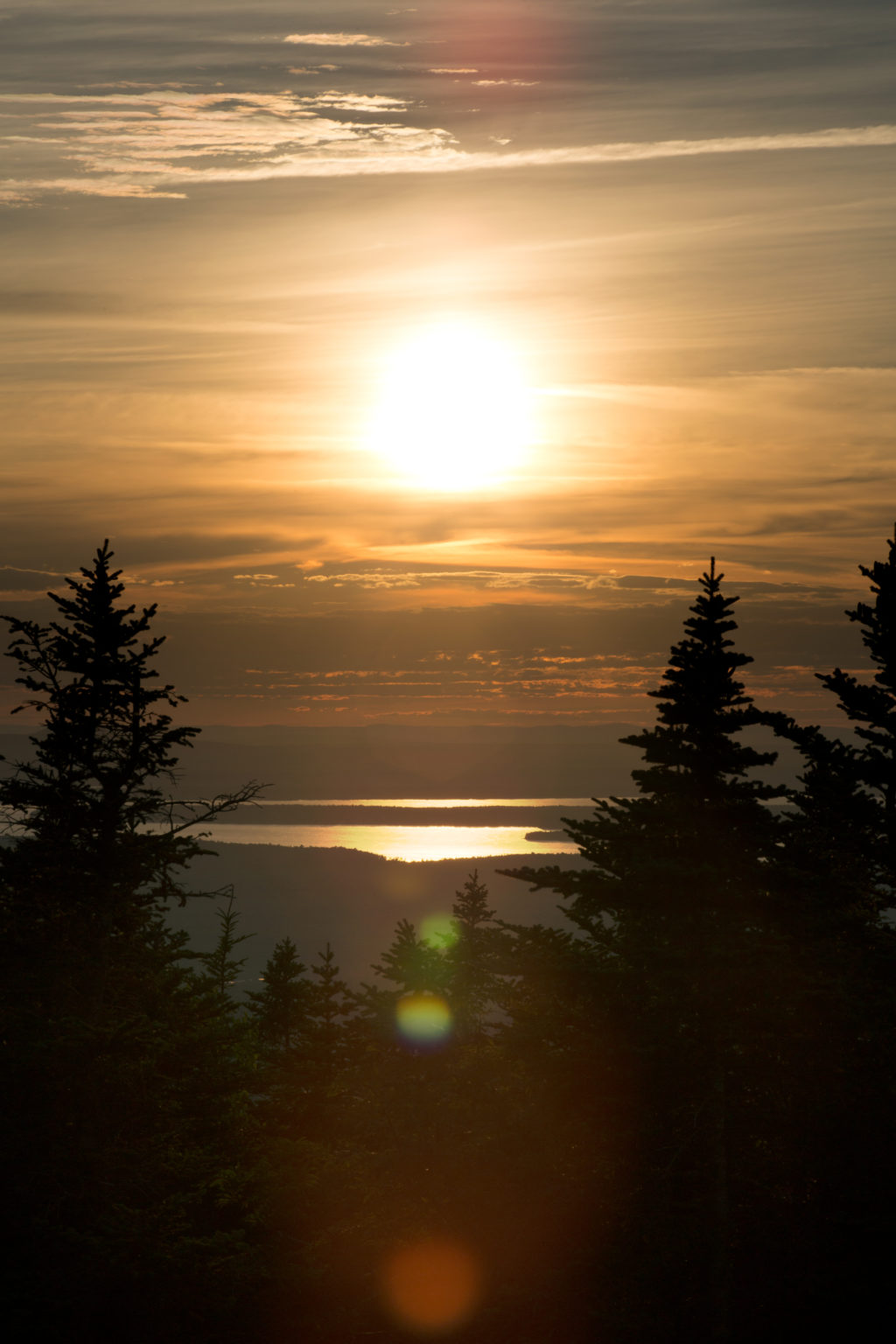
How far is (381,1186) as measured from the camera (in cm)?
3903

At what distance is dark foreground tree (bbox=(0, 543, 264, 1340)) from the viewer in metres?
23.7

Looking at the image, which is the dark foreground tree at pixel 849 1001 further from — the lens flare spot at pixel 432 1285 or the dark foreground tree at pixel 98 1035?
the dark foreground tree at pixel 98 1035

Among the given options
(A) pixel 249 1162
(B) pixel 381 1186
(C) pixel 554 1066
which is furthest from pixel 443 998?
(C) pixel 554 1066

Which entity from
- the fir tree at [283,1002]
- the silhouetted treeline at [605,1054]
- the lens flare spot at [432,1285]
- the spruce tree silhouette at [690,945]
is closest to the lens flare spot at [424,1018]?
the fir tree at [283,1002]

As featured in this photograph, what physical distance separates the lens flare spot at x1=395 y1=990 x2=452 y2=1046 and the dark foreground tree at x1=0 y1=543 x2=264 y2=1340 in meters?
36.7

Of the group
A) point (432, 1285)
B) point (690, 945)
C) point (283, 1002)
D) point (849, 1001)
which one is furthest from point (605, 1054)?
point (283, 1002)

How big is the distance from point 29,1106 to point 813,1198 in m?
17.3

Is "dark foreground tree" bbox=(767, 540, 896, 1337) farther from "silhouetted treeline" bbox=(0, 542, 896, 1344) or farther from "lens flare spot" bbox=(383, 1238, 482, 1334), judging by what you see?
"lens flare spot" bbox=(383, 1238, 482, 1334)

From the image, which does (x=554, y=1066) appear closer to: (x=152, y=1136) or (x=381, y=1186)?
(x=152, y=1136)

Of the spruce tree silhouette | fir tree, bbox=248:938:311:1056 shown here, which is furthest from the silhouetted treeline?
fir tree, bbox=248:938:311:1056

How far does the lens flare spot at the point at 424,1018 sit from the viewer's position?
6400 cm

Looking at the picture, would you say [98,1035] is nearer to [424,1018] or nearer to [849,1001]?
[849,1001]

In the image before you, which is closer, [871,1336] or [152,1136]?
[871,1336]

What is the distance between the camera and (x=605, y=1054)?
2564 centimetres
